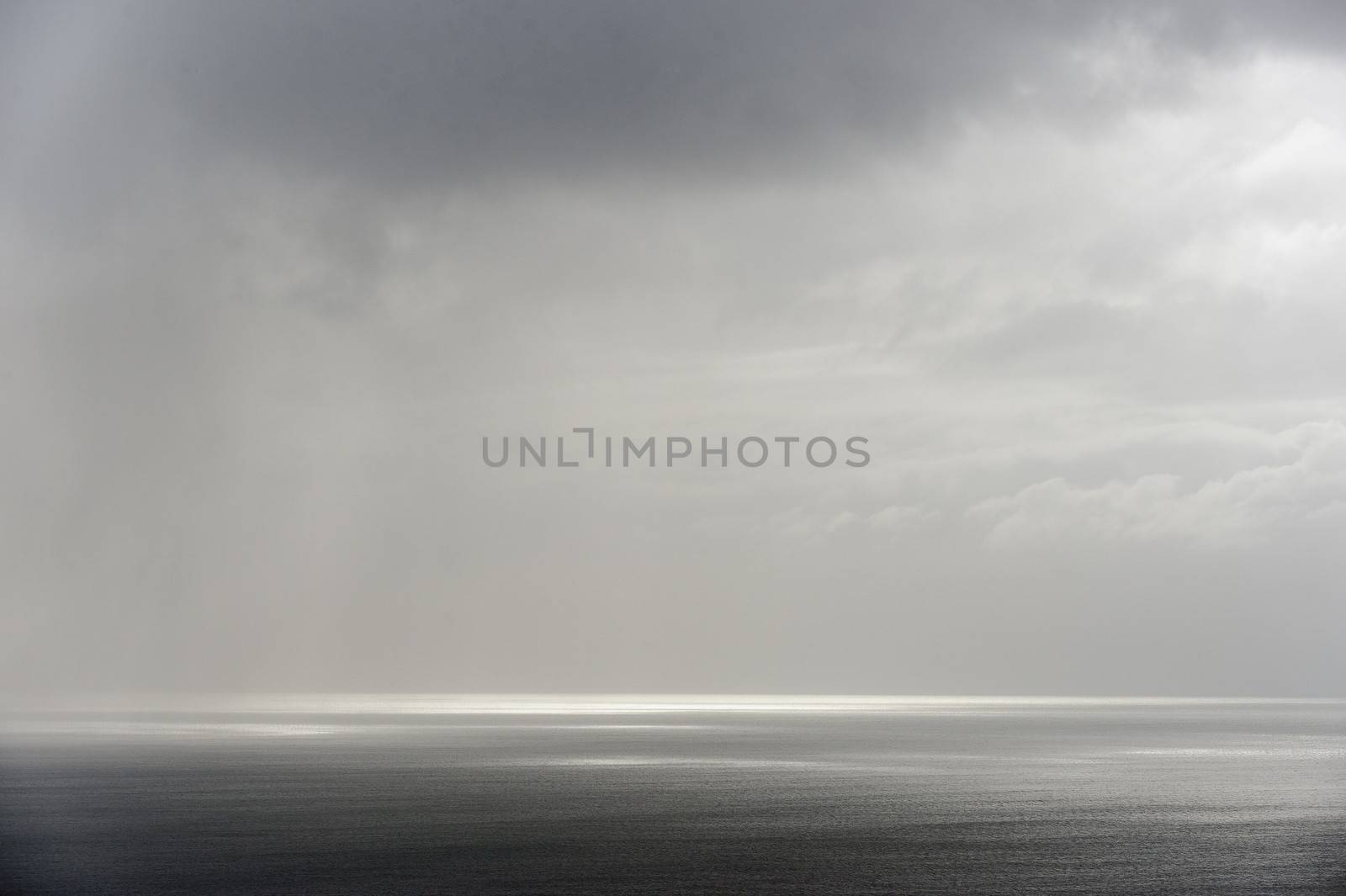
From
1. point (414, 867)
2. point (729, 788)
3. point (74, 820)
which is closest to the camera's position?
point (414, 867)

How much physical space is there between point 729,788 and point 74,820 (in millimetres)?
45467

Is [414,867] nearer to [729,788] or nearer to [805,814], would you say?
[805,814]

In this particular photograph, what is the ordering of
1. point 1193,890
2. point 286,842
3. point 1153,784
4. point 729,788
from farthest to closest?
point 1153,784 < point 729,788 < point 286,842 < point 1193,890

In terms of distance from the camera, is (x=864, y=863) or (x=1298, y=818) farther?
(x=1298, y=818)

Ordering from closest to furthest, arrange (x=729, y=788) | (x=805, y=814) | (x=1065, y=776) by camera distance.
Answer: (x=805, y=814) → (x=729, y=788) → (x=1065, y=776)

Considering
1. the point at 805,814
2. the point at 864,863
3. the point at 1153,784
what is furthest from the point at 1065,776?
the point at 864,863

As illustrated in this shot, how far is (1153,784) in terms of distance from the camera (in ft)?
365

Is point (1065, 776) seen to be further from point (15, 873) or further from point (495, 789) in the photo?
point (15, 873)

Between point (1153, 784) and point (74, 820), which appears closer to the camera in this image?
point (74, 820)

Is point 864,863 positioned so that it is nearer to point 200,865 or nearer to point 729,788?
point 200,865

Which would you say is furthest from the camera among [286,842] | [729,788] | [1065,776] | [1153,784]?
[1065,776]

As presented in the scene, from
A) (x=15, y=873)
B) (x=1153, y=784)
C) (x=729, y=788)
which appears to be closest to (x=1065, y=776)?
(x=1153, y=784)

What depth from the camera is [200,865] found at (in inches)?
2351

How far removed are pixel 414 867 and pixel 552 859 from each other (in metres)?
6.64
